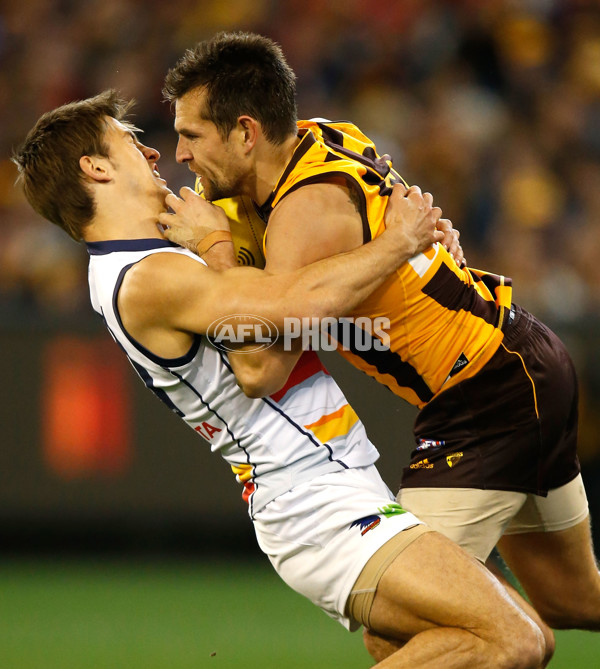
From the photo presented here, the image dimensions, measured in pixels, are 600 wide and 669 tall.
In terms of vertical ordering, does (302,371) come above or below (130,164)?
below

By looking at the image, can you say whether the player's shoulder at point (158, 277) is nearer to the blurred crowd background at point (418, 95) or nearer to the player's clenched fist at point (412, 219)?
the player's clenched fist at point (412, 219)

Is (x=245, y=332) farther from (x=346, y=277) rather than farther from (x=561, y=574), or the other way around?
(x=561, y=574)

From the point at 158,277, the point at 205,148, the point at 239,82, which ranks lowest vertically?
the point at 158,277

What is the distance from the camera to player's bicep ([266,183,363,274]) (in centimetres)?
345

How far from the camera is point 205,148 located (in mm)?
3799

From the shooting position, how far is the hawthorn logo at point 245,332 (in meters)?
3.37

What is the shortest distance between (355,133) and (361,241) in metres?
0.78

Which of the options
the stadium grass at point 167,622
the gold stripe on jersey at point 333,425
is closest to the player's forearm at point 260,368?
the gold stripe on jersey at point 333,425

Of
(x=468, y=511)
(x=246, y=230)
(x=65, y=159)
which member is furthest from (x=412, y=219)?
(x=65, y=159)

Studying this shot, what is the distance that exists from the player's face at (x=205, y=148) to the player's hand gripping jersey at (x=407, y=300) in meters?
0.17

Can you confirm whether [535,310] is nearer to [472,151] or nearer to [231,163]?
[472,151]

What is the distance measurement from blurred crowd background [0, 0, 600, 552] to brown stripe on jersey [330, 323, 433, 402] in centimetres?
455

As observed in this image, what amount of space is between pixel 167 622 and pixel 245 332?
11.5 ft

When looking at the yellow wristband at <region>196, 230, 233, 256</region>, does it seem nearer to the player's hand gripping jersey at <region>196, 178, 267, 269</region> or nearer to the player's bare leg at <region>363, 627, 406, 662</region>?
the player's hand gripping jersey at <region>196, 178, 267, 269</region>
